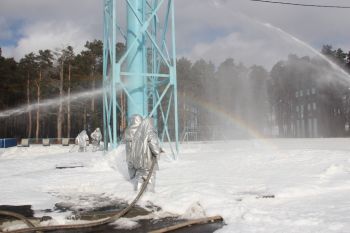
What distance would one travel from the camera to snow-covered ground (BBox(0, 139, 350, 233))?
6359mm

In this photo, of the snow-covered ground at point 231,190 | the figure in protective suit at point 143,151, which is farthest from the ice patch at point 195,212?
the figure in protective suit at point 143,151

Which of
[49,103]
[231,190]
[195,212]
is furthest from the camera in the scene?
[49,103]

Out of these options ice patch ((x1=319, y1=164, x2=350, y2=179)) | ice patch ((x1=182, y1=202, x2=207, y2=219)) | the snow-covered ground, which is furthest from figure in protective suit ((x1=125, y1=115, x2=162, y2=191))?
ice patch ((x1=319, y1=164, x2=350, y2=179))

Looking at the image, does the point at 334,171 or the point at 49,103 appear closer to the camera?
the point at 334,171

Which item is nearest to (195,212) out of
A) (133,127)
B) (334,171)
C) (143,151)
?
(143,151)

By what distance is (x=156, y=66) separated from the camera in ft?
59.7

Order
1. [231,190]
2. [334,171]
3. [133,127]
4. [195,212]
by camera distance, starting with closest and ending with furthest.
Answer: [195,212], [231,190], [133,127], [334,171]

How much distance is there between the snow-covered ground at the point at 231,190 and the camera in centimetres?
636

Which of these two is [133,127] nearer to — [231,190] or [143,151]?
[143,151]

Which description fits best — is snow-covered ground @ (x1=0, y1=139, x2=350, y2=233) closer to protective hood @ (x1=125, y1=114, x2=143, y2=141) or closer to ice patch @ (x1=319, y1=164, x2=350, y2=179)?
ice patch @ (x1=319, y1=164, x2=350, y2=179)

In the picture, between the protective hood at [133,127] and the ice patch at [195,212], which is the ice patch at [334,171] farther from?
the protective hood at [133,127]

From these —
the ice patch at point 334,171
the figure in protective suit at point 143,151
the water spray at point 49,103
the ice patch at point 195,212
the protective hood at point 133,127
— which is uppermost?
the water spray at point 49,103

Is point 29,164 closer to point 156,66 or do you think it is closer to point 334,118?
point 156,66

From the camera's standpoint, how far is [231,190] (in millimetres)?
9023
